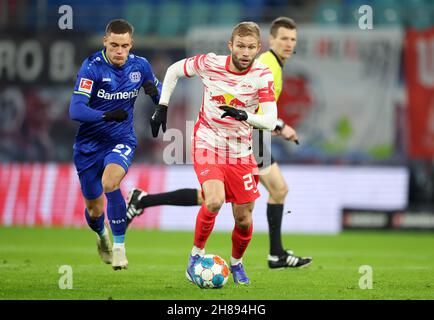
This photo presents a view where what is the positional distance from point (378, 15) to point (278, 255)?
830 centimetres

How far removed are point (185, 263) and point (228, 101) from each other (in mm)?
2921

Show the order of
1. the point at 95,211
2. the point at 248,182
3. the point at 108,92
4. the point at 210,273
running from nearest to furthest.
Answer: the point at 210,273 → the point at 248,182 → the point at 108,92 → the point at 95,211

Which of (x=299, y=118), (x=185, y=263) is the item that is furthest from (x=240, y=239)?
(x=299, y=118)

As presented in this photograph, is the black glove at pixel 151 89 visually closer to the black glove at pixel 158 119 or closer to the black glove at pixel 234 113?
the black glove at pixel 158 119

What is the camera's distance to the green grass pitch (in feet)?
26.2

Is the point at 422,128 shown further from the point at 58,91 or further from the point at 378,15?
the point at 58,91

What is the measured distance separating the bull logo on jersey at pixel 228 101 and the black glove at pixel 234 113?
0.45 metres

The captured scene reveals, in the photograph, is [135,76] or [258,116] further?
[135,76]

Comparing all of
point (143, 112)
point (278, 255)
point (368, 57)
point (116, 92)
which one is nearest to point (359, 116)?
point (368, 57)

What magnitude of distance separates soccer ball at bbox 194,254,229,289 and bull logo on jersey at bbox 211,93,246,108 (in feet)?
4.49

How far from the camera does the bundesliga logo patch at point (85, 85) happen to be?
348 inches

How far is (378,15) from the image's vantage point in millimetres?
17188

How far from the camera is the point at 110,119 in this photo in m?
8.62

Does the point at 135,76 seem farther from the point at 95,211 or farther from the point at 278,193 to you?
the point at 278,193
